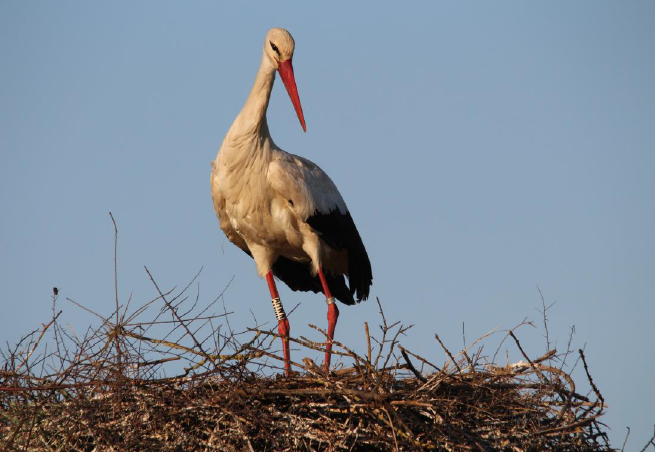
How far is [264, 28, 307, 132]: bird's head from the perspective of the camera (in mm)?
7867

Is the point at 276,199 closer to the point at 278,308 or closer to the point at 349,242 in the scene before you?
the point at 349,242

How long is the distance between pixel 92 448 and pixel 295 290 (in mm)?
3279

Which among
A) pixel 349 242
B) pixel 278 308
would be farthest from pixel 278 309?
pixel 349 242

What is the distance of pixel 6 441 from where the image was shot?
5758mm

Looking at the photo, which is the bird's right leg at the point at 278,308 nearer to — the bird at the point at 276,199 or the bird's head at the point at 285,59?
the bird at the point at 276,199

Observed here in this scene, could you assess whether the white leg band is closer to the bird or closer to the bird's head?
the bird

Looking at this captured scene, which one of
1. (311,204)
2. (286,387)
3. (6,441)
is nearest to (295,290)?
(311,204)

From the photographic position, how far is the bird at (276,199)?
7.67m

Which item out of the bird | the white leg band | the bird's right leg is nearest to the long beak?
the bird

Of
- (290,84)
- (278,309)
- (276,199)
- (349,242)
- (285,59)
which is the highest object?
(285,59)

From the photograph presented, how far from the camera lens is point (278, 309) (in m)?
8.39

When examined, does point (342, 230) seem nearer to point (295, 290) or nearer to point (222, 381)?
point (295, 290)

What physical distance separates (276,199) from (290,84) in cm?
89

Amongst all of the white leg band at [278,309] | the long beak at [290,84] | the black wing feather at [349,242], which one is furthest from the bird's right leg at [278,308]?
the long beak at [290,84]
